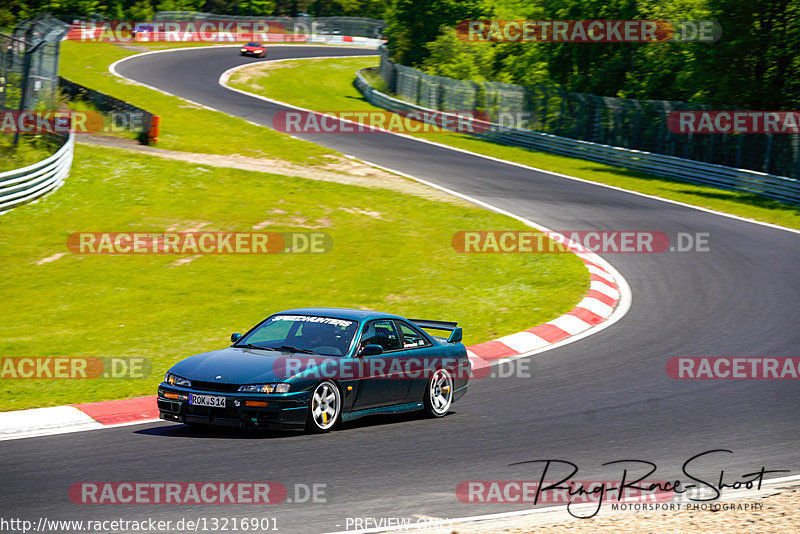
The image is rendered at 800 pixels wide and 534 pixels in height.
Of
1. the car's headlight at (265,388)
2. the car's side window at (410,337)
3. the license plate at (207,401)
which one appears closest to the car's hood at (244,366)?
the car's headlight at (265,388)

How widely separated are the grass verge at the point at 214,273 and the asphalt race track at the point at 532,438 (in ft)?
3.91

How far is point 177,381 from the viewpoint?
841cm

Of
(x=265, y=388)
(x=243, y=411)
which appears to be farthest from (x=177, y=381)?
(x=265, y=388)

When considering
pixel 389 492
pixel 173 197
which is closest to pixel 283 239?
pixel 173 197

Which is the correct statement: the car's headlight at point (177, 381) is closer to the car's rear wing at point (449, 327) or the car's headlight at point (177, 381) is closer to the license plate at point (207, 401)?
the license plate at point (207, 401)

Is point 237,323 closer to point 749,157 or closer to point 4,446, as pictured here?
point 4,446

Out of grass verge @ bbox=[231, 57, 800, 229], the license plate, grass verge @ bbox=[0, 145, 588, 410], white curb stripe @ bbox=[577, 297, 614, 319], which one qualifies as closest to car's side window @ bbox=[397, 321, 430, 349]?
the license plate

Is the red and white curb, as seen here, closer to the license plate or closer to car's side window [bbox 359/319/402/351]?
car's side window [bbox 359/319/402/351]

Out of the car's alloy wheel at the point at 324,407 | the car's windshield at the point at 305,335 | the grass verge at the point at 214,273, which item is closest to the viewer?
the car's alloy wheel at the point at 324,407

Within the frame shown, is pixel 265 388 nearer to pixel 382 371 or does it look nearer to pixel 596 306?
pixel 382 371

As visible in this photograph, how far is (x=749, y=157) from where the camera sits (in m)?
28.3

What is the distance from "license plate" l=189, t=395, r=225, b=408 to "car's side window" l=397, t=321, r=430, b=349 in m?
2.39

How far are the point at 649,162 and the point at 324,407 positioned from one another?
82.3ft

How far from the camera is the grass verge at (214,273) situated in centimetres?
1298
